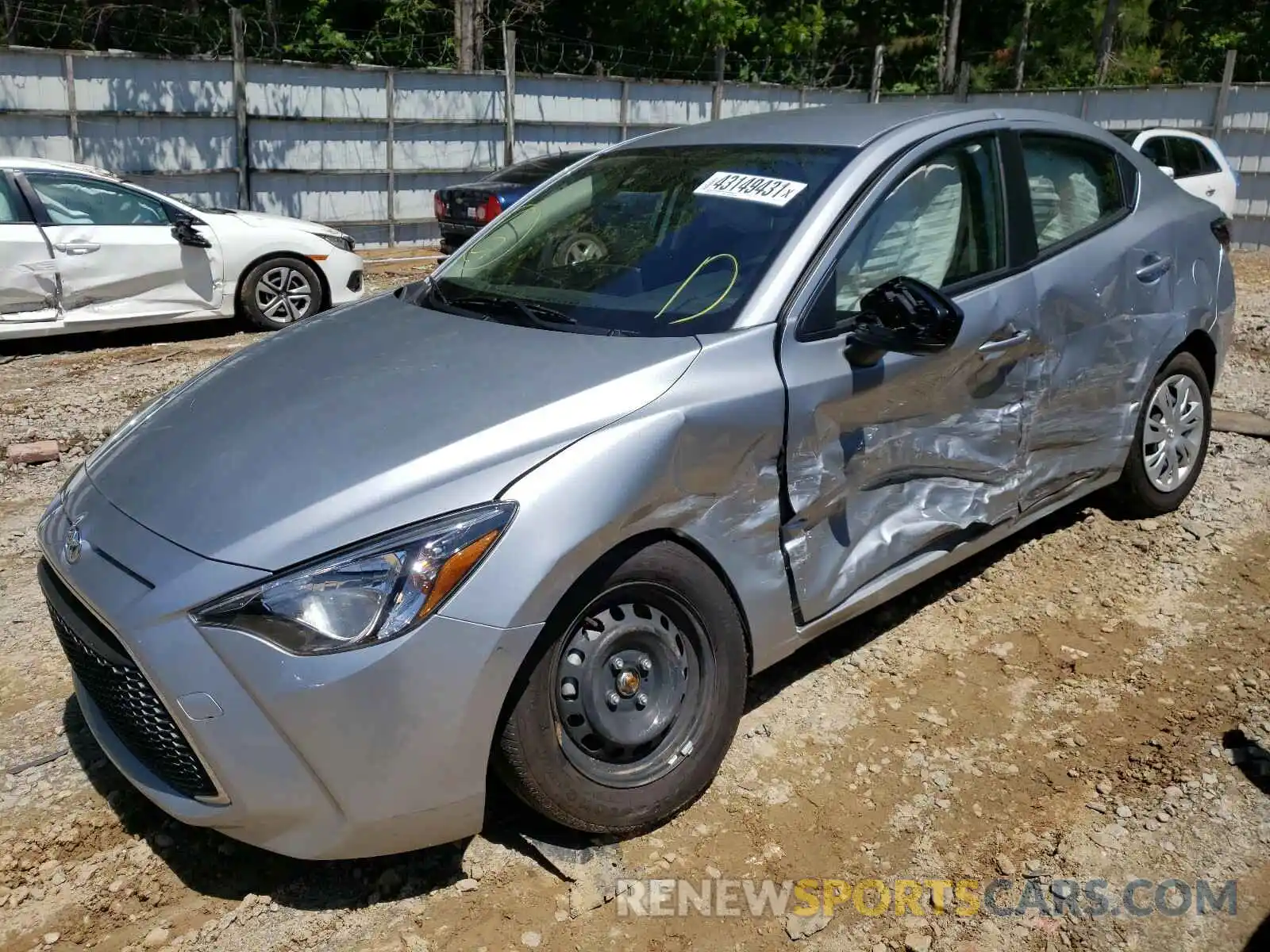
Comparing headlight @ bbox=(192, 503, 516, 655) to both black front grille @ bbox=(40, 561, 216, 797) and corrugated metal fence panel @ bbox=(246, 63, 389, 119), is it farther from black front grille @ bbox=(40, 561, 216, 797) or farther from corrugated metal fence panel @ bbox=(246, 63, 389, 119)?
corrugated metal fence panel @ bbox=(246, 63, 389, 119)

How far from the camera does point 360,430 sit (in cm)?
270

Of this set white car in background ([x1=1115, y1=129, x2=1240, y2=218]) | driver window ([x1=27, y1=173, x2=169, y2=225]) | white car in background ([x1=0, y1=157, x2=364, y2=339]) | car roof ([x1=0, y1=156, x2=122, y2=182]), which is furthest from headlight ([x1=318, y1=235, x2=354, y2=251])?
white car in background ([x1=1115, y1=129, x2=1240, y2=218])

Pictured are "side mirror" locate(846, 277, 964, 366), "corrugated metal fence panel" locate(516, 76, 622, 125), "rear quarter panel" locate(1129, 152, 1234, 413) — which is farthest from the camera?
"corrugated metal fence panel" locate(516, 76, 622, 125)

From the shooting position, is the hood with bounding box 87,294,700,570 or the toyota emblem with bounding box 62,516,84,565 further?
the toyota emblem with bounding box 62,516,84,565

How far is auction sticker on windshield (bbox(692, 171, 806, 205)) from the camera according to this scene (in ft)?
11.1

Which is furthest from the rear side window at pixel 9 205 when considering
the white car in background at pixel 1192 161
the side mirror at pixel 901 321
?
the white car in background at pixel 1192 161

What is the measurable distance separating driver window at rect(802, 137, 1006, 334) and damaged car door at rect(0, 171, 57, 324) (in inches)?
272

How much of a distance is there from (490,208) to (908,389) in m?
9.27

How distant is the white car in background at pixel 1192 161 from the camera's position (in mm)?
12891

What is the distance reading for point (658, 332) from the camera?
3.04 metres

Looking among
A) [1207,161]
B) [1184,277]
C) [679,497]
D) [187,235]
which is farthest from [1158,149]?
[679,497]

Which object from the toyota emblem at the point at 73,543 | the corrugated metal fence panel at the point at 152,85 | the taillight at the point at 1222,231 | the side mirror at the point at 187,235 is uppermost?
the corrugated metal fence panel at the point at 152,85

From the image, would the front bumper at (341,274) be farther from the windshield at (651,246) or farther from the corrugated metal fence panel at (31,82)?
the windshield at (651,246)

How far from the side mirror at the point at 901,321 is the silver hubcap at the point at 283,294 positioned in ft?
23.3
